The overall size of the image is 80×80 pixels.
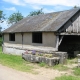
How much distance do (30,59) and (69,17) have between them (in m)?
5.28

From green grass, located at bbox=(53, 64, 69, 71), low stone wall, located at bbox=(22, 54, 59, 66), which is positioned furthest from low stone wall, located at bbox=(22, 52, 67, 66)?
green grass, located at bbox=(53, 64, 69, 71)

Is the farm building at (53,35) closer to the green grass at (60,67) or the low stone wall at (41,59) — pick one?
the low stone wall at (41,59)

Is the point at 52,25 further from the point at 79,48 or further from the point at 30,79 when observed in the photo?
the point at 30,79

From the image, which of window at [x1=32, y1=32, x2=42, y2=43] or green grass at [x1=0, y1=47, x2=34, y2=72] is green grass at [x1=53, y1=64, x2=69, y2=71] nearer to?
green grass at [x1=0, y1=47, x2=34, y2=72]

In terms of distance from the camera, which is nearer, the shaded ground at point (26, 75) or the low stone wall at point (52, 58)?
the shaded ground at point (26, 75)

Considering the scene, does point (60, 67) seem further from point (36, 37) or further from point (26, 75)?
point (36, 37)

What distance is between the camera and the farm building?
16.8m

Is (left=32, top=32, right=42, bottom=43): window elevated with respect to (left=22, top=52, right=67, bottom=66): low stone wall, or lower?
elevated

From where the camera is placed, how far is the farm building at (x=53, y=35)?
55.1ft

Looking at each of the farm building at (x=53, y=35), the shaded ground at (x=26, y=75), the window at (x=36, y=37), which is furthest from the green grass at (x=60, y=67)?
the window at (x=36, y=37)

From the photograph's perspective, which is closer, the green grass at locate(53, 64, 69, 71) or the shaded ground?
the shaded ground

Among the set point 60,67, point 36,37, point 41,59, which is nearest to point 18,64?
point 41,59

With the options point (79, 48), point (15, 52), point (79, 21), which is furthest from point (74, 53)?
point (15, 52)

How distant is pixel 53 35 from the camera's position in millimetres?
16891
